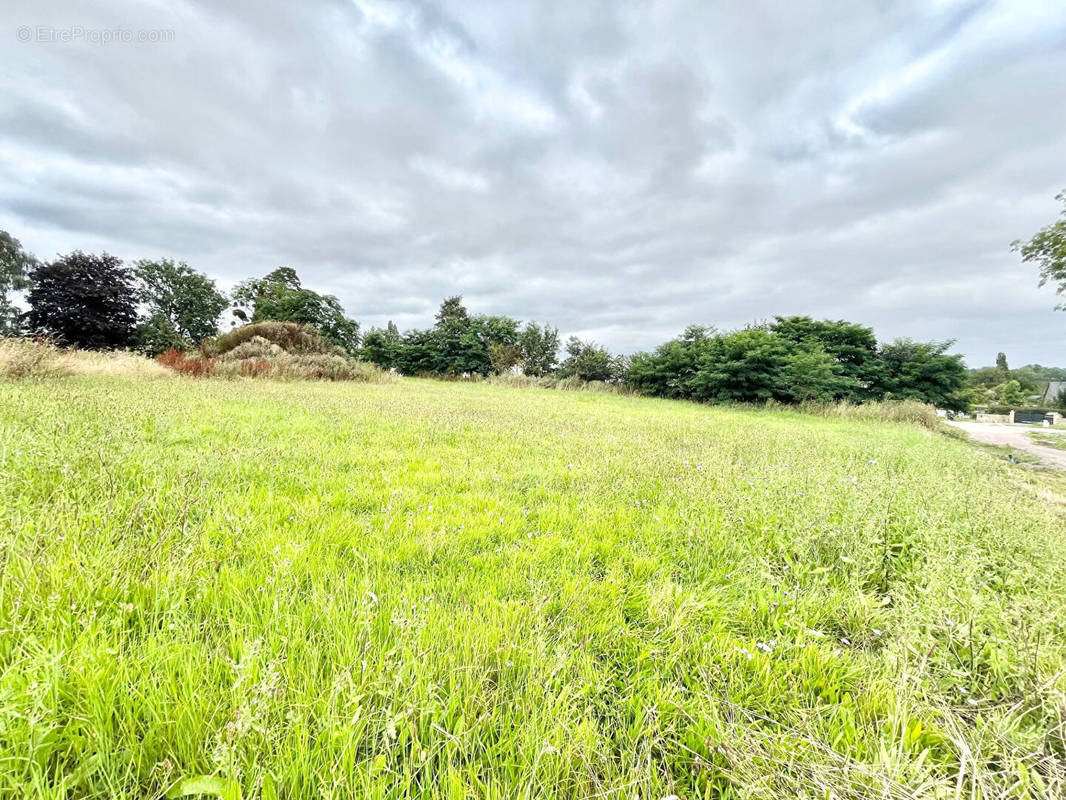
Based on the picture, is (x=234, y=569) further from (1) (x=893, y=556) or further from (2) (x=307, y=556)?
(1) (x=893, y=556)

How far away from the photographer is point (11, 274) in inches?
1032

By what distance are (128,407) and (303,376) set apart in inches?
511

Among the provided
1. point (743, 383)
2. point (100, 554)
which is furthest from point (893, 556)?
point (743, 383)

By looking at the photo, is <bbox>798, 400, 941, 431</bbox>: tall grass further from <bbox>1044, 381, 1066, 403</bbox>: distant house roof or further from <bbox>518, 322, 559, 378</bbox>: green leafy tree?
<bbox>1044, 381, 1066, 403</bbox>: distant house roof

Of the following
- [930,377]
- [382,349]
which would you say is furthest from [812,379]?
[382,349]

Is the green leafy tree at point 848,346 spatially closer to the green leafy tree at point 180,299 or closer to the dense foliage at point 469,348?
the dense foliage at point 469,348

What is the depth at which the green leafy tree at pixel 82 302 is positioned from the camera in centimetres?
2633

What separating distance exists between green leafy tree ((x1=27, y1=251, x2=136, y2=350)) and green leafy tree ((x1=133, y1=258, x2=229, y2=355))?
534cm

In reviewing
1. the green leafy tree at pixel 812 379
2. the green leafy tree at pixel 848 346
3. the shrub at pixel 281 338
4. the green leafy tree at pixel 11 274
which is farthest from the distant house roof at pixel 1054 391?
the green leafy tree at pixel 11 274

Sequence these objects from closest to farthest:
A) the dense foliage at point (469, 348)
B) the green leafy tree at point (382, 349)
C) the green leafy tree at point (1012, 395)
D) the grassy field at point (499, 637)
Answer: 1. the grassy field at point (499, 637)
2. the dense foliage at point (469, 348)
3. the green leafy tree at point (382, 349)
4. the green leafy tree at point (1012, 395)

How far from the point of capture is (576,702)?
1348 millimetres

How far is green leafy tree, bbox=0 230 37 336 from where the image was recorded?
84.7ft

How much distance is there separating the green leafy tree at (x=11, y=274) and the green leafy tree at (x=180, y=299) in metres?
7.37

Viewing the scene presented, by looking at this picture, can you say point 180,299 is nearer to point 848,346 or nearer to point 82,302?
point 82,302
